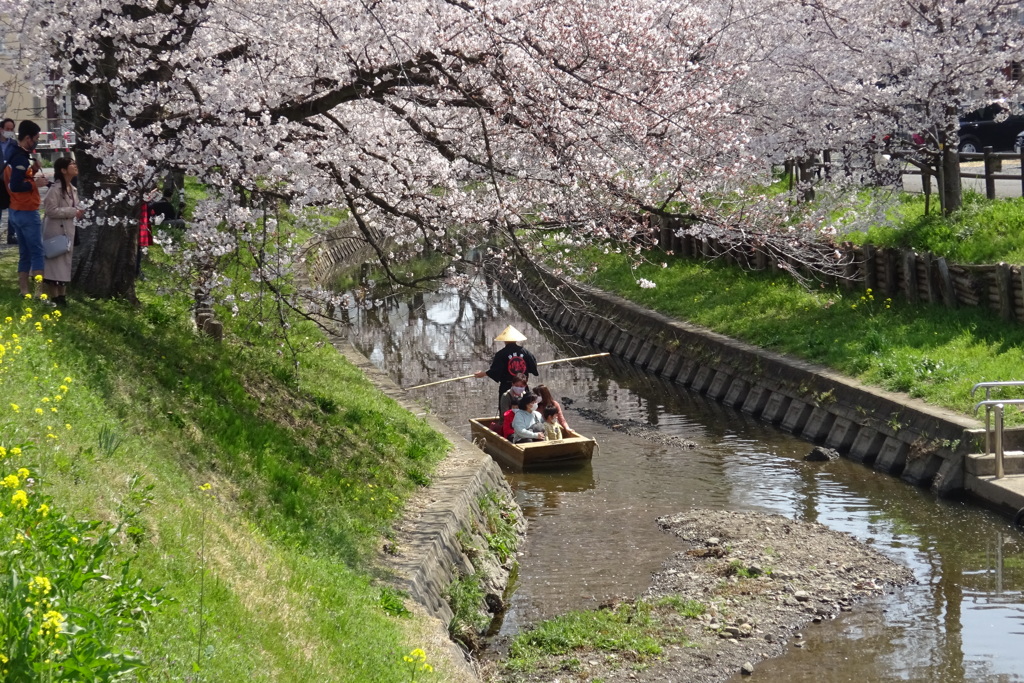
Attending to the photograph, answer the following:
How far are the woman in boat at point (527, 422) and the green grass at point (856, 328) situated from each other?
4.37 meters

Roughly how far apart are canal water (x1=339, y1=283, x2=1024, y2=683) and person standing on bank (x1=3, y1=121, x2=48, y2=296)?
188 inches

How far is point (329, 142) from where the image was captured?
39.9 ft

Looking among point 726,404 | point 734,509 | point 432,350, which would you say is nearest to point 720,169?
point 734,509

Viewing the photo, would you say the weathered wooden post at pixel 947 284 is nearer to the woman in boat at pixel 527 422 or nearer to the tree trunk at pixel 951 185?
the tree trunk at pixel 951 185

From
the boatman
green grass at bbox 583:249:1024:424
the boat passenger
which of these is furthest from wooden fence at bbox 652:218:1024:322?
the boat passenger

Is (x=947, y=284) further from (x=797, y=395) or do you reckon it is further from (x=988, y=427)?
(x=988, y=427)

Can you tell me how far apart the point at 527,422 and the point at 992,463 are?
6368 mm

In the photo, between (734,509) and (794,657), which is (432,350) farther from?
(794,657)

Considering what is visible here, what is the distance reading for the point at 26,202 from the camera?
466 inches

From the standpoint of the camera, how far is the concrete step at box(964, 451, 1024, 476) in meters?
14.4

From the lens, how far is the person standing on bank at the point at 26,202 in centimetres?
1161

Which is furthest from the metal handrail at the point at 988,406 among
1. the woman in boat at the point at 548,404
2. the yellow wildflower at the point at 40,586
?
the yellow wildflower at the point at 40,586

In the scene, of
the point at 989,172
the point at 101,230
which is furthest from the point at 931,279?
the point at 101,230

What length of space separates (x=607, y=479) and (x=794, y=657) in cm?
631
